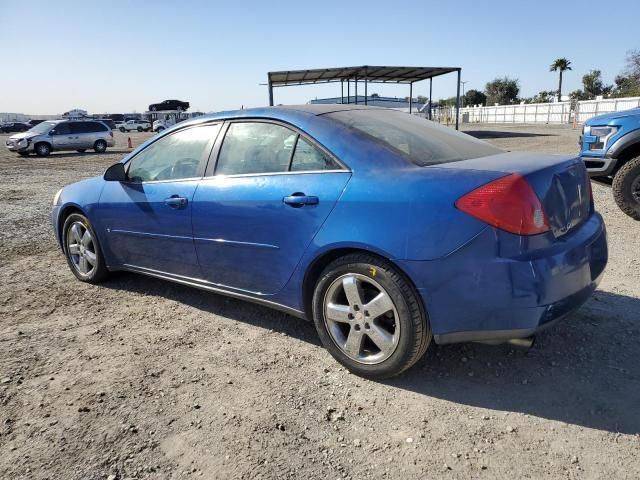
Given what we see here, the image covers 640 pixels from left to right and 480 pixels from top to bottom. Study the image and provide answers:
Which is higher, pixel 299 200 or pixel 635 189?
pixel 299 200

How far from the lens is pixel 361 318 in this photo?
9.46 feet

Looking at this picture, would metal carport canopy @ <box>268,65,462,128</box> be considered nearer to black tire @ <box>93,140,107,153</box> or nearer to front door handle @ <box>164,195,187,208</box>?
black tire @ <box>93,140,107,153</box>

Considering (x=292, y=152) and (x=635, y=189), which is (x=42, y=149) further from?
(x=635, y=189)

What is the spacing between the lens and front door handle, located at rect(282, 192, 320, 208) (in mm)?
2959

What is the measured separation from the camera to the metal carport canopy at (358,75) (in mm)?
25781

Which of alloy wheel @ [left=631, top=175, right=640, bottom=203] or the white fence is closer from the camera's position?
alloy wheel @ [left=631, top=175, right=640, bottom=203]

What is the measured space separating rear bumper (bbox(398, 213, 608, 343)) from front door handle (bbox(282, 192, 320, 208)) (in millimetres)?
676

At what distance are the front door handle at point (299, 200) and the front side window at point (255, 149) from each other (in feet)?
0.83

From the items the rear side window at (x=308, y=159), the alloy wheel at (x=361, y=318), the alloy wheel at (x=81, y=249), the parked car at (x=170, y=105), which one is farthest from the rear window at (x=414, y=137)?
the parked car at (x=170, y=105)

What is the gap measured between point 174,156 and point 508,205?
2.61m

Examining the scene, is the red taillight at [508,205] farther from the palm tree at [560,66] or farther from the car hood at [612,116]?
the palm tree at [560,66]

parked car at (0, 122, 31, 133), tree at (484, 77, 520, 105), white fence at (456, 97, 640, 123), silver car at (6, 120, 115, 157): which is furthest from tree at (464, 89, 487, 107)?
silver car at (6, 120, 115, 157)

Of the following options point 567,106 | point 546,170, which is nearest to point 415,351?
point 546,170

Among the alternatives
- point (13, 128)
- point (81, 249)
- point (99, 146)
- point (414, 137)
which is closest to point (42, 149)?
point (99, 146)
